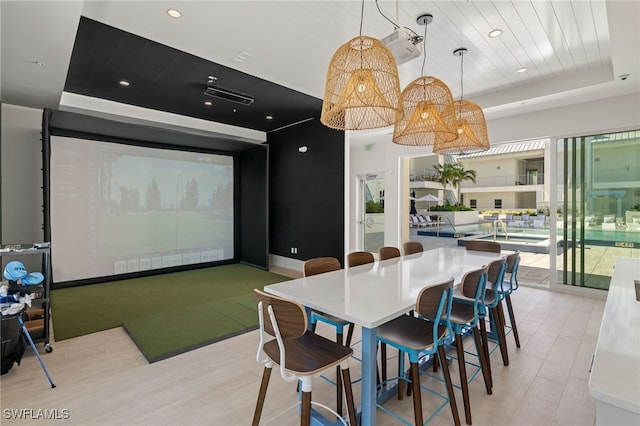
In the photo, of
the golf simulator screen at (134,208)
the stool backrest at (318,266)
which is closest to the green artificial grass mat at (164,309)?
the golf simulator screen at (134,208)

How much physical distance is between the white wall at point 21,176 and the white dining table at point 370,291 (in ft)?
16.3

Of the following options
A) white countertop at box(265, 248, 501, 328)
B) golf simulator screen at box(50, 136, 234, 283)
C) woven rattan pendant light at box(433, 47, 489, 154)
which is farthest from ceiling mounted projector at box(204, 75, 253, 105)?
white countertop at box(265, 248, 501, 328)

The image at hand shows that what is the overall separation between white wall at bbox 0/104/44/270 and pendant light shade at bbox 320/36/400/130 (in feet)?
17.0

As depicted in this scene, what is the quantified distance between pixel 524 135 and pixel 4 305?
22.9ft

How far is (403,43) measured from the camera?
98.7 inches

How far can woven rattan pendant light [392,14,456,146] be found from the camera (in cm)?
286

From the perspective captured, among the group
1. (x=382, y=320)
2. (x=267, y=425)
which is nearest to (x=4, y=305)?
(x=267, y=425)

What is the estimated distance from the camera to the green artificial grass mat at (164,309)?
11.0 feet

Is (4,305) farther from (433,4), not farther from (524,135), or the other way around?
(524,135)

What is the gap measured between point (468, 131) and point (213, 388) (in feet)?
11.4

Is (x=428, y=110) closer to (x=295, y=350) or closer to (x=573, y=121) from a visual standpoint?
(x=295, y=350)

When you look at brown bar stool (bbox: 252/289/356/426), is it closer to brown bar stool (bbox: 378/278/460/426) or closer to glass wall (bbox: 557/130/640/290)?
brown bar stool (bbox: 378/278/460/426)

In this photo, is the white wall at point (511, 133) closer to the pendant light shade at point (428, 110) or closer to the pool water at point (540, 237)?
the pool water at point (540, 237)

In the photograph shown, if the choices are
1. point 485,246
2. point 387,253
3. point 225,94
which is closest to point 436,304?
point 387,253
